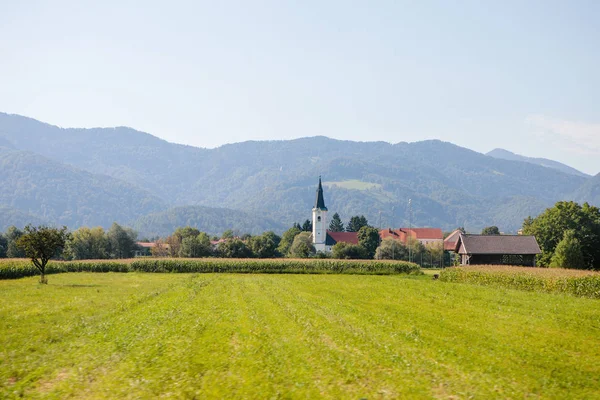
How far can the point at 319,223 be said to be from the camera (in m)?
184

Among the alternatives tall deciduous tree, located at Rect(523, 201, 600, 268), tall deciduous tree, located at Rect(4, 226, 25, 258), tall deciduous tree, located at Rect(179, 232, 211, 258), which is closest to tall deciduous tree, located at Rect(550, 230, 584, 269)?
tall deciduous tree, located at Rect(523, 201, 600, 268)

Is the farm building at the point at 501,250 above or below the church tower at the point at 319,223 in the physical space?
below

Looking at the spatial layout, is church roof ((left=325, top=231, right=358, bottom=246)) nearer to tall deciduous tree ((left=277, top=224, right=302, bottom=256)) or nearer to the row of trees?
tall deciduous tree ((left=277, top=224, right=302, bottom=256))

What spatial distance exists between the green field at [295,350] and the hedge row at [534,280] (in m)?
9.56

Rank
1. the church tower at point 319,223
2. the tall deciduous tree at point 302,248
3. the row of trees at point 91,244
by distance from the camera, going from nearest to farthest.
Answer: the row of trees at point 91,244 < the tall deciduous tree at point 302,248 < the church tower at point 319,223

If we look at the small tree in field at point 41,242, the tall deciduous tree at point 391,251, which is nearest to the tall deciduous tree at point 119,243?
the tall deciduous tree at point 391,251

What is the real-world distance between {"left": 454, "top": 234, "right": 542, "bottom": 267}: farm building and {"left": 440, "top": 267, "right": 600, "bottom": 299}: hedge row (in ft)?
70.1

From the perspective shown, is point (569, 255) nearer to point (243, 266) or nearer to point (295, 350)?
point (243, 266)

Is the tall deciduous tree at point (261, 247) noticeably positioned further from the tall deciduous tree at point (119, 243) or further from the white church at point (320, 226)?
the white church at point (320, 226)

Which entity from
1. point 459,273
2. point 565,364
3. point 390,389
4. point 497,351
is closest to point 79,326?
point 390,389

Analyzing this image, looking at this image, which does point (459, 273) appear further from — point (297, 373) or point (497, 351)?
point (297, 373)

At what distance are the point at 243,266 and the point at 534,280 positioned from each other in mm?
42708

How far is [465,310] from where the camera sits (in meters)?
31.7

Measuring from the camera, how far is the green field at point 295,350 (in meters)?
14.7
